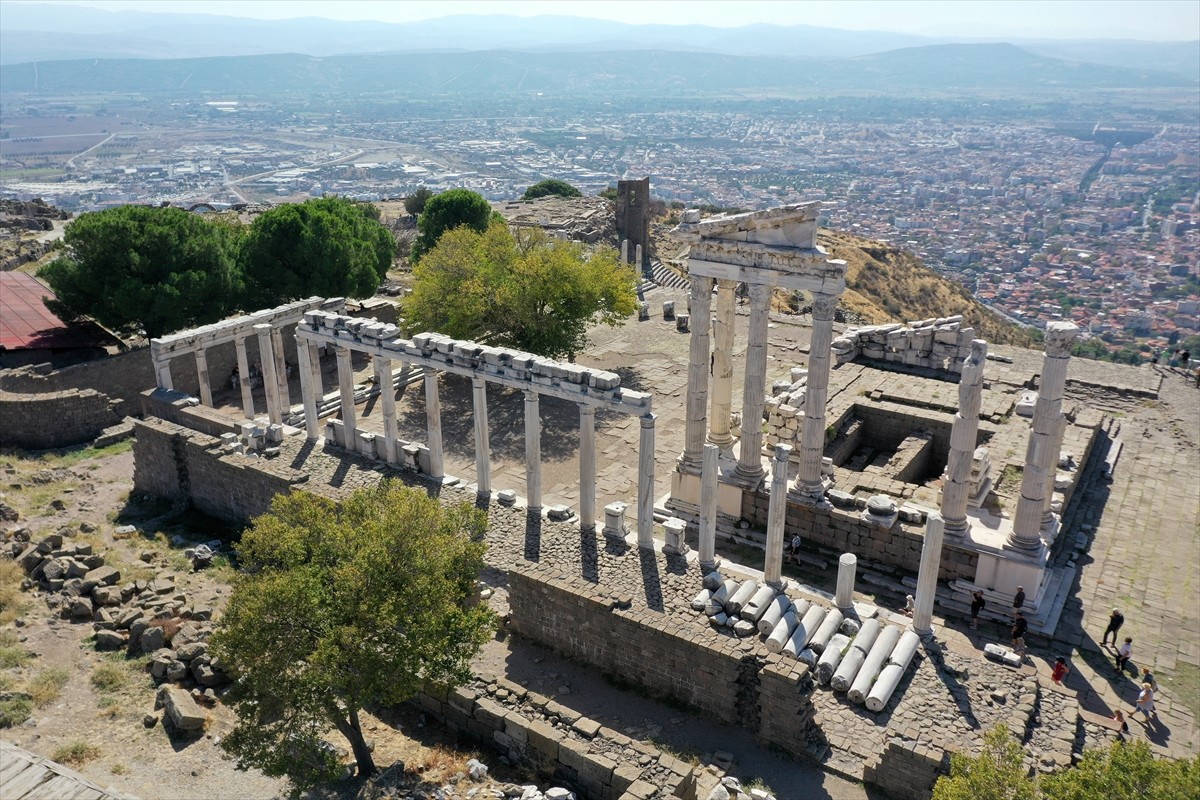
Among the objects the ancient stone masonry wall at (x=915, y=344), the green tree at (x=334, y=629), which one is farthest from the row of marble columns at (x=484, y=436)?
the ancient stone masonry wall at (x=915, y=344)

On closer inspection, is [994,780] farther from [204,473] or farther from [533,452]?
[204,473]

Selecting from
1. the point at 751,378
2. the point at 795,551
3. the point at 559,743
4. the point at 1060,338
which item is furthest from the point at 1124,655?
the point at 559,743

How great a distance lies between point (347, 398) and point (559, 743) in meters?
14.4

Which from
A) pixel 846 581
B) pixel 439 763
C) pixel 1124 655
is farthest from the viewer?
pixel 846 581

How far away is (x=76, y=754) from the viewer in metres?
15.7

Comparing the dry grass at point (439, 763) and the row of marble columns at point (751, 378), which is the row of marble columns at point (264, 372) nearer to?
the row of marble columns at point (751, 378)

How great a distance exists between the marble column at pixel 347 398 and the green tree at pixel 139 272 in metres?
10.3

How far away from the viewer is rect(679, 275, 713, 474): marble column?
923 inches

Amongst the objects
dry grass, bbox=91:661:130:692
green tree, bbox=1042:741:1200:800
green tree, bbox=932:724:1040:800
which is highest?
green tree, bbox=1042:741:1200:800

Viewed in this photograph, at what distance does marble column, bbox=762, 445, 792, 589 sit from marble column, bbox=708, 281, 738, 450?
16.8 ft

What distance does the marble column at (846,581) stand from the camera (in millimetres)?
20219

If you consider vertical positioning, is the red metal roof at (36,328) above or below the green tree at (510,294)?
below

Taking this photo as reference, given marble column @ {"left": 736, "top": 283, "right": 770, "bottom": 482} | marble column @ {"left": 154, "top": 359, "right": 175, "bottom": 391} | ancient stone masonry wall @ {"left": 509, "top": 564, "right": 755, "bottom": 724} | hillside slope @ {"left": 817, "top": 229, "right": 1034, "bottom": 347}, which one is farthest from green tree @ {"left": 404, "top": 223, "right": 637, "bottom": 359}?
hillside slope @ {"left": 817, "top": 229, "right": 1034, "bottom": 347}

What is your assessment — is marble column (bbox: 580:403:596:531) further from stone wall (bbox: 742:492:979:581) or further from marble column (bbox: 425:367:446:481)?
marble column (bbox: 425:367:446:481)
